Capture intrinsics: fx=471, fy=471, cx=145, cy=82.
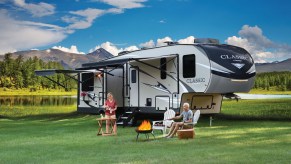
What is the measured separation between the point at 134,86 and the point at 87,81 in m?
3.15

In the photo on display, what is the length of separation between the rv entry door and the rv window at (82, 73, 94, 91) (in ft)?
7.96

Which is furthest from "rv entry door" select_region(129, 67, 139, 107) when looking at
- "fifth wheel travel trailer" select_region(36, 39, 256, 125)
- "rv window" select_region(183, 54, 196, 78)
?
"rv window" select_region(183, 54, 196, 78)

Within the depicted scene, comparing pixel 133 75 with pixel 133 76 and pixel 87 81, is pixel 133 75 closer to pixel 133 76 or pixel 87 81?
pixel 133 76

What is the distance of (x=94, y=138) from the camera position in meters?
15.6

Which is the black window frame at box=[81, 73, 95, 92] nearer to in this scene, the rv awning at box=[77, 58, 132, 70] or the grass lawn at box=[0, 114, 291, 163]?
the rv awning at box=[77, 58, 132, 70]

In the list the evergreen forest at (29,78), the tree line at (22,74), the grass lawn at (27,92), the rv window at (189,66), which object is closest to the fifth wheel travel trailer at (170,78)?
the rv window at (189,66)

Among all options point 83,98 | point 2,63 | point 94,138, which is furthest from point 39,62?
point 94,138

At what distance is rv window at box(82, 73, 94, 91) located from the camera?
75.4 ft

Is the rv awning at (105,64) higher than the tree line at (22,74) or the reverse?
the reverse

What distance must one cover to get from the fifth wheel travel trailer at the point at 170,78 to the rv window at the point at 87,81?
4 cm

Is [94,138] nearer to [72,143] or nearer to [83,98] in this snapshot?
[72,143]

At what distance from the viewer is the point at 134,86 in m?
21.2

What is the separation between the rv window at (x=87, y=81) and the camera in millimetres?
22969

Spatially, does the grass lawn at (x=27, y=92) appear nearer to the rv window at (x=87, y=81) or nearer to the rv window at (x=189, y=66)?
the rv window at (x=87, y=81)
